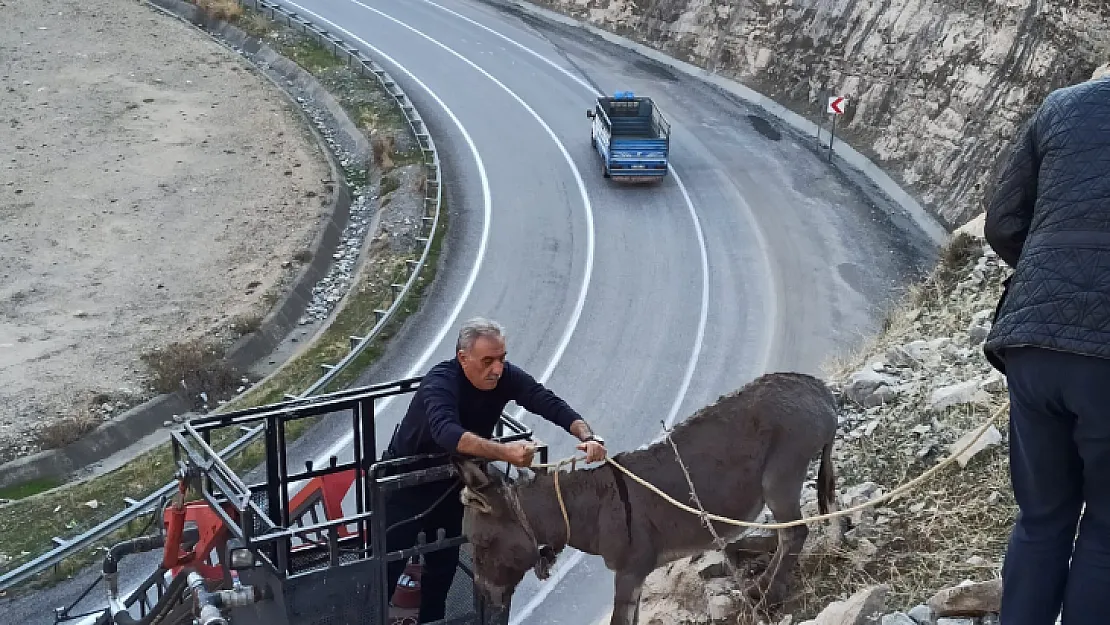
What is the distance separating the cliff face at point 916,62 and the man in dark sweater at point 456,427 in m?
19.9

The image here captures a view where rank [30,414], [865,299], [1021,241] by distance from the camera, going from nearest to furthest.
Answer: [1021,241]
[30,414]
[865,299]

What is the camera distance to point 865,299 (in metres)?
22.3

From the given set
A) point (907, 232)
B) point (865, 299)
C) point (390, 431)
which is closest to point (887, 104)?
point (907, 232)

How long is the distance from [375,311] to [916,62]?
1638 centimetres

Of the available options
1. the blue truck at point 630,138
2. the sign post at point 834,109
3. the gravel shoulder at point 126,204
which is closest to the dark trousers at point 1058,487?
the gravel shoulder at point 126,204

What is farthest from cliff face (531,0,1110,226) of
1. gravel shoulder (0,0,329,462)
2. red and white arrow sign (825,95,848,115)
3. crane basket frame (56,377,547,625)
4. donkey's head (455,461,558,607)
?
donkey's head (455,461,558,607)

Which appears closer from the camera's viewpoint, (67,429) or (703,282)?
(67,429)

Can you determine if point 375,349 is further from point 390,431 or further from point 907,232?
point 907,232

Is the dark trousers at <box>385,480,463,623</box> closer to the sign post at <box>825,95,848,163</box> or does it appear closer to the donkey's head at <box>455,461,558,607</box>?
the donkey's head at <box>455,461,558,607</box>

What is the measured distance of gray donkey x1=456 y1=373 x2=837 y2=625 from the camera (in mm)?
7477

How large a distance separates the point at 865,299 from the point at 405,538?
16.1 m

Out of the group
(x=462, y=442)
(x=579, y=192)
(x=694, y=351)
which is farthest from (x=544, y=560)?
(x=579, y=192)

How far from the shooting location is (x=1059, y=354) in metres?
4.84

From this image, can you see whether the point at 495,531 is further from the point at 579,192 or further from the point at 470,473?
the point at 579,192
